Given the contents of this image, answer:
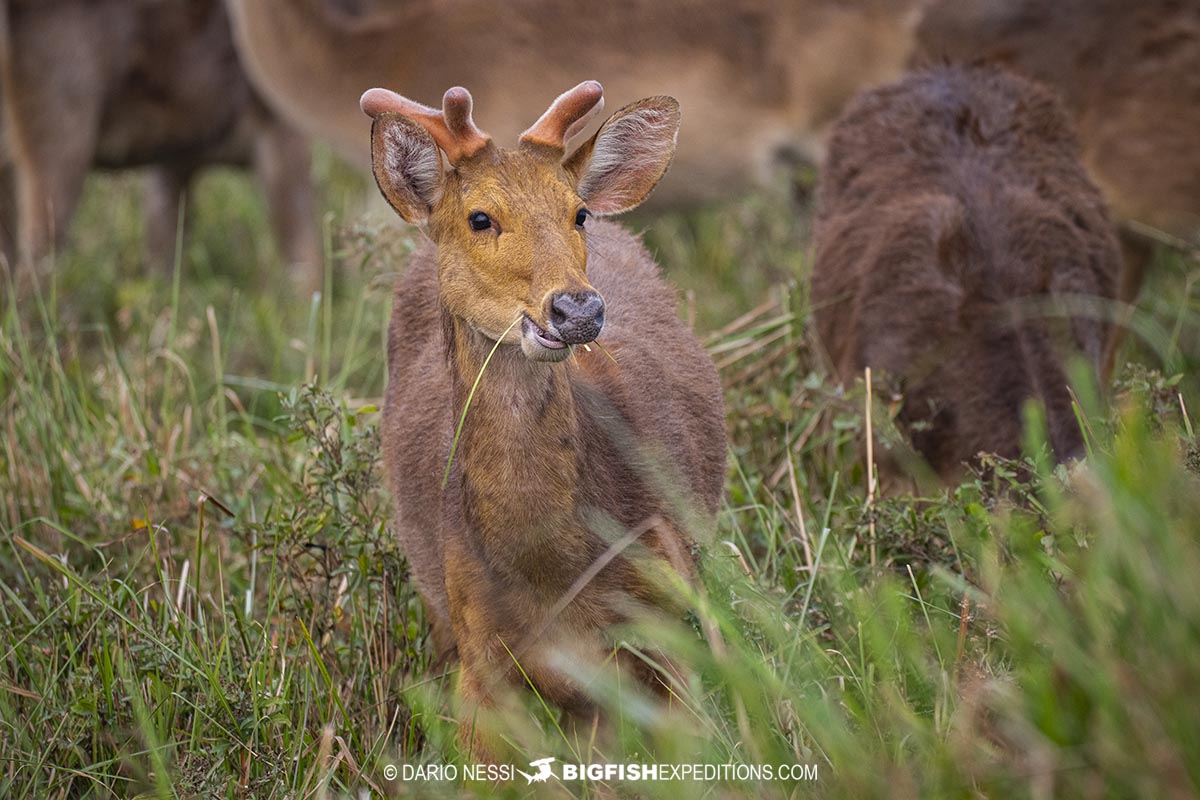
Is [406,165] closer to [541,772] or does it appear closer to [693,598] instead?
[693,598]

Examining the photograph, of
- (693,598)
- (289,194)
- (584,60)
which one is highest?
(289,194)

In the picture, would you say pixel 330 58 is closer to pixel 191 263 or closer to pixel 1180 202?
pixel 191 263

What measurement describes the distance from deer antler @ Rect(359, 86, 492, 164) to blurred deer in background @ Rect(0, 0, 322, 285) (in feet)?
12.4

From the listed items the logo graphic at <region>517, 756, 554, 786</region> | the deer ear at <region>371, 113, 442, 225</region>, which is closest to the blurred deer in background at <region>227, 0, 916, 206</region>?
the deer ear at <region>371, 113, 442, 225</region>

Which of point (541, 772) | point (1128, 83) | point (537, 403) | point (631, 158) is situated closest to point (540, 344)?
point (537, 403)

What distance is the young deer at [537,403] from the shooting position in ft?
10.4

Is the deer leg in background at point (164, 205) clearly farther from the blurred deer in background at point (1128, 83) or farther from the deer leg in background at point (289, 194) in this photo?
the blurred deer in background at point (1128, 83)

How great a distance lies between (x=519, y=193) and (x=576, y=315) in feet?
1.20

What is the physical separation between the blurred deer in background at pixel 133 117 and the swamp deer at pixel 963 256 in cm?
346

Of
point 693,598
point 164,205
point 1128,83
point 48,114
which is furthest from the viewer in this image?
point 164,205

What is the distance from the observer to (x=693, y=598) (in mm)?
2867

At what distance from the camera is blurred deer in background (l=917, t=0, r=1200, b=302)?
5.79 meters

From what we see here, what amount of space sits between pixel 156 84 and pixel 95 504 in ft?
12.9

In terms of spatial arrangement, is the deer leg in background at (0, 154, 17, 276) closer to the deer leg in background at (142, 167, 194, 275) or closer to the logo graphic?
the deer leg in background at (142, 167, 194, 275)
